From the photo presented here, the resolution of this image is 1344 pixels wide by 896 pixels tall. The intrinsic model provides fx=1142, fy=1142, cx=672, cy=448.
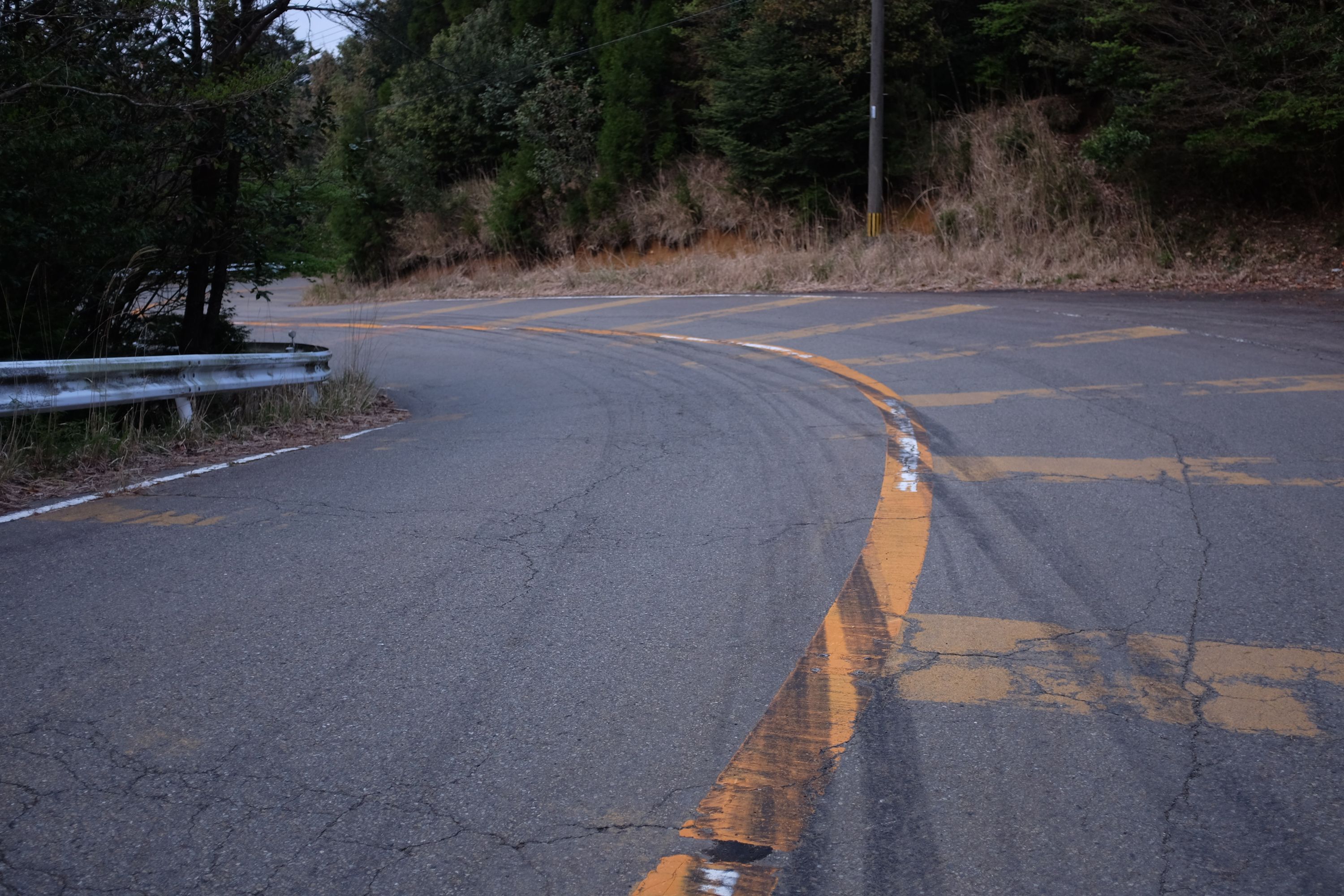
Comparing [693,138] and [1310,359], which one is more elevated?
[693,138]

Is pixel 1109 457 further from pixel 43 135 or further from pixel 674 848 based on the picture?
pixel 43 135

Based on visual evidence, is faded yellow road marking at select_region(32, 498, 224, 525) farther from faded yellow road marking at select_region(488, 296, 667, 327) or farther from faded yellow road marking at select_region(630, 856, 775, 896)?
faded yellow road marking at select_region(488, 296, 667, 327)

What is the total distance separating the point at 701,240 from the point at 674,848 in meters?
27.5

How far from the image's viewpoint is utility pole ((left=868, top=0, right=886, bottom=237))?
72.8 ft

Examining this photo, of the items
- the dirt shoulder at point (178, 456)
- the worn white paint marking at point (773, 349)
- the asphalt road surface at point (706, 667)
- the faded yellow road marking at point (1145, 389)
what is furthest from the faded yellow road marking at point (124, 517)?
the worn white paint marking at point (773, 349)

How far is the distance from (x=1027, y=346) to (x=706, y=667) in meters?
9.22

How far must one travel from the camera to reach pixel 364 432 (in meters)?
9.82

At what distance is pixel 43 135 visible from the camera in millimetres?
8516

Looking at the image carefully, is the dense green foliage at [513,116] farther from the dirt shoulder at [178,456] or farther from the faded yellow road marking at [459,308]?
the faded yellow road marking at [459,308]

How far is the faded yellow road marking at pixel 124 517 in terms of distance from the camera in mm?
6469

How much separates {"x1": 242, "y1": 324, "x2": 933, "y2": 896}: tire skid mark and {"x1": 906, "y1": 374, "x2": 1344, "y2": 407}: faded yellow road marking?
3455mm

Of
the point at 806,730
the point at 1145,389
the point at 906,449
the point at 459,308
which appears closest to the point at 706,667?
the point at 806,730

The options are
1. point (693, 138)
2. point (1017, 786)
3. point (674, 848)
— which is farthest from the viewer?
point (693, 138)

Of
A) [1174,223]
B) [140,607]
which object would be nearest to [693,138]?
[1174,223]
